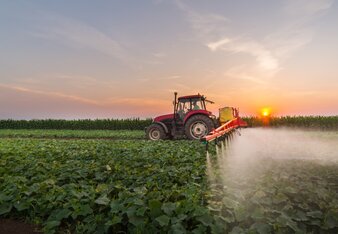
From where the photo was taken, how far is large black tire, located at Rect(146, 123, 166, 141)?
19469 mm

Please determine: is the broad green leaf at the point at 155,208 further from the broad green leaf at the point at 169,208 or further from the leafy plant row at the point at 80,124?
the leafy plant row at the point at 80,124

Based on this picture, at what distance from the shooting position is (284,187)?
6523 mm

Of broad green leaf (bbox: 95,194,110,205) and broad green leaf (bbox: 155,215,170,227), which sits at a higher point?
broad green leaf (bbox: 95,194,110,205)

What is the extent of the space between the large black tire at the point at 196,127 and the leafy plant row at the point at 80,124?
22947 millimetres

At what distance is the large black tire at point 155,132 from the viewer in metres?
19.5

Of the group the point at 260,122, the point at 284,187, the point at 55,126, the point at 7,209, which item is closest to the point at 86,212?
the point at 7,209

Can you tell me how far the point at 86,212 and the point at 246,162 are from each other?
6.33m

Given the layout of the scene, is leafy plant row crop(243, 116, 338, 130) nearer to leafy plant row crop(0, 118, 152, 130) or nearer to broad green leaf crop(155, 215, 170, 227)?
leafy plant row crop(0, 118, 152, 130)

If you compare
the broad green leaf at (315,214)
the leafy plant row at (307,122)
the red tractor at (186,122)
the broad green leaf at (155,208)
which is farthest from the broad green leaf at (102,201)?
the leafy plant row at (307,122)

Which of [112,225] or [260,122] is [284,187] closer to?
[112,225]

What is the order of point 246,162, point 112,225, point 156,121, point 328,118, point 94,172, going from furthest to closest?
1. point 328,118
2. point 156,121
3. point 246,162
4. point 94,172
5. point 112,225

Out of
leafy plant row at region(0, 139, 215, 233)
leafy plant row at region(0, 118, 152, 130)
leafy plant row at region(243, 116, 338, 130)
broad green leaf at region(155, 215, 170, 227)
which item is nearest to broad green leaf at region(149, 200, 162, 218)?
leafy plant row at region(0, 139, 215, 233)

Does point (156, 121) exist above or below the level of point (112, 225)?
above

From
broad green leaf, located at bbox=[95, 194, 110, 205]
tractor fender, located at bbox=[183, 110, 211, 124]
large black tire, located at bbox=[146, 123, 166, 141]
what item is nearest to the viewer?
broad green leaf, located at bbox=[95, 194, 110, 205]
